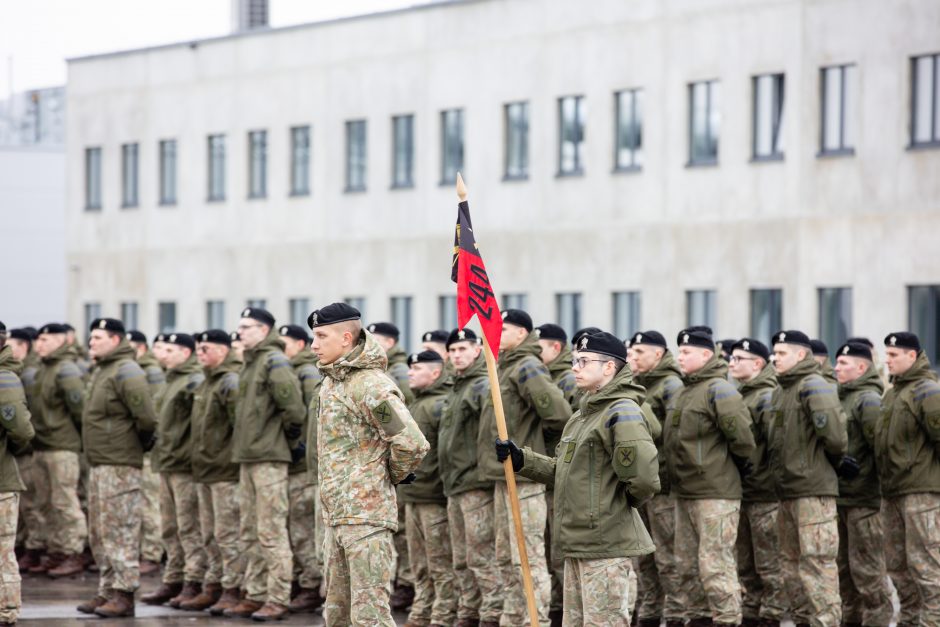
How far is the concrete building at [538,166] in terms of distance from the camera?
31.0m

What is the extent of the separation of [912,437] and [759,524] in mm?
1450

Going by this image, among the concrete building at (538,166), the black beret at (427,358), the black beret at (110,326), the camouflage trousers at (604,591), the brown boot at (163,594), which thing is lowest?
the brown boot at (163,594)

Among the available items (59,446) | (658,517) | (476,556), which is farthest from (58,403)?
(658,517)

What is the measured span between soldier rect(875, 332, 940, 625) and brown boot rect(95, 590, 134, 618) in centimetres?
636

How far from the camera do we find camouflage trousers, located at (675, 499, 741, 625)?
43.9 feet

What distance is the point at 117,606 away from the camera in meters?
15.0

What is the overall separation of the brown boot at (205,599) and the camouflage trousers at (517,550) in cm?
322

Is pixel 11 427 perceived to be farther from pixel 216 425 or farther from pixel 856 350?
pixel 856 350

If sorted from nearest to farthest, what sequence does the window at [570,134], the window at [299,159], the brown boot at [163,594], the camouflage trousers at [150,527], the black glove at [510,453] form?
the black glove at [510,453], the brown boot at [163,594], the camouflage trousers at [150,527], the window at [570,134], the window at [299,159]

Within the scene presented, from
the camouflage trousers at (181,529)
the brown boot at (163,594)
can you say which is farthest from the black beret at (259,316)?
the brown boot at (163,594)

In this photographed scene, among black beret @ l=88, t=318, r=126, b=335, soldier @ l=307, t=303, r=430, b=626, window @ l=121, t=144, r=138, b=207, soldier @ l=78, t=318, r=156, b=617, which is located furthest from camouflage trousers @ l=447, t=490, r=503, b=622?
window @ l=121, t=144, r=138, b=207

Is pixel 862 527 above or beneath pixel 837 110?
beneath

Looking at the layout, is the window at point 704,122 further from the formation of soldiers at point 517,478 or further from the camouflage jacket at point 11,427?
the camouflage jacket at point 11,427

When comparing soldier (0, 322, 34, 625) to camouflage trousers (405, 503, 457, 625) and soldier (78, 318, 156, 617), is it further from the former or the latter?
camouflage trousers (405, 503, 457, 625)
